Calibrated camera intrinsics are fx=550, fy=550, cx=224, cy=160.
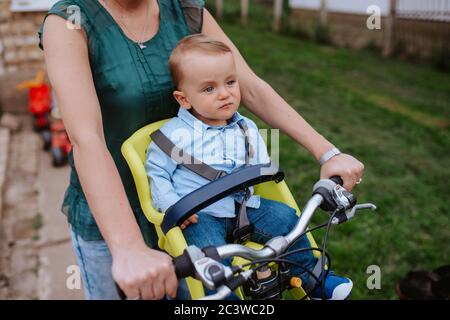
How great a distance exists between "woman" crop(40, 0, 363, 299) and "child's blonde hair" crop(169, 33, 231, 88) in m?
0.11

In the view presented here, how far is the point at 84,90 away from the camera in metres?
1.63

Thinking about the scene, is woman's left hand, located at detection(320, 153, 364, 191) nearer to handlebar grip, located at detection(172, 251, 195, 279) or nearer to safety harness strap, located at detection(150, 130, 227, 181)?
safety harness strap, located at detection(150, 130, 227, 181)

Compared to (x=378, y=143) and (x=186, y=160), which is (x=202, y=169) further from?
(x=378, y=143)

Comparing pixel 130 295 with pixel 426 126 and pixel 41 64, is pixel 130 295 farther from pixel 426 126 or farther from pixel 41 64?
pixel 41 64

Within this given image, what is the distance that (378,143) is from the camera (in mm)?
5828

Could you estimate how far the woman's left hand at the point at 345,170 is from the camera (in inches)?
68.9

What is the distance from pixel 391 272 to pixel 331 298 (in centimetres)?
221

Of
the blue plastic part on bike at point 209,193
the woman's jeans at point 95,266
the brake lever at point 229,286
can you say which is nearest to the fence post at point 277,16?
the woman's jeans at point 95,266

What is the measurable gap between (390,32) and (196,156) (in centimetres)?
890

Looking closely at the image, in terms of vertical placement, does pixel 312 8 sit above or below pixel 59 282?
above

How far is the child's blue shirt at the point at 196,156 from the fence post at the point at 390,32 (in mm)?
8663

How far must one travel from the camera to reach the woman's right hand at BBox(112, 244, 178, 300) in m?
1.34

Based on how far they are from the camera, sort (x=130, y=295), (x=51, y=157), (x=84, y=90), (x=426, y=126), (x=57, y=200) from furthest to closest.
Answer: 1. (x=426, y=126)
2. (x=51, y=157)
3. (x=57, y=200)
4. (x=84, y=90)
5. (x=130, y=295)

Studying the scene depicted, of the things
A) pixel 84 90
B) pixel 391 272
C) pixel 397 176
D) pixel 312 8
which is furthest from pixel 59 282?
pixel 312 8
